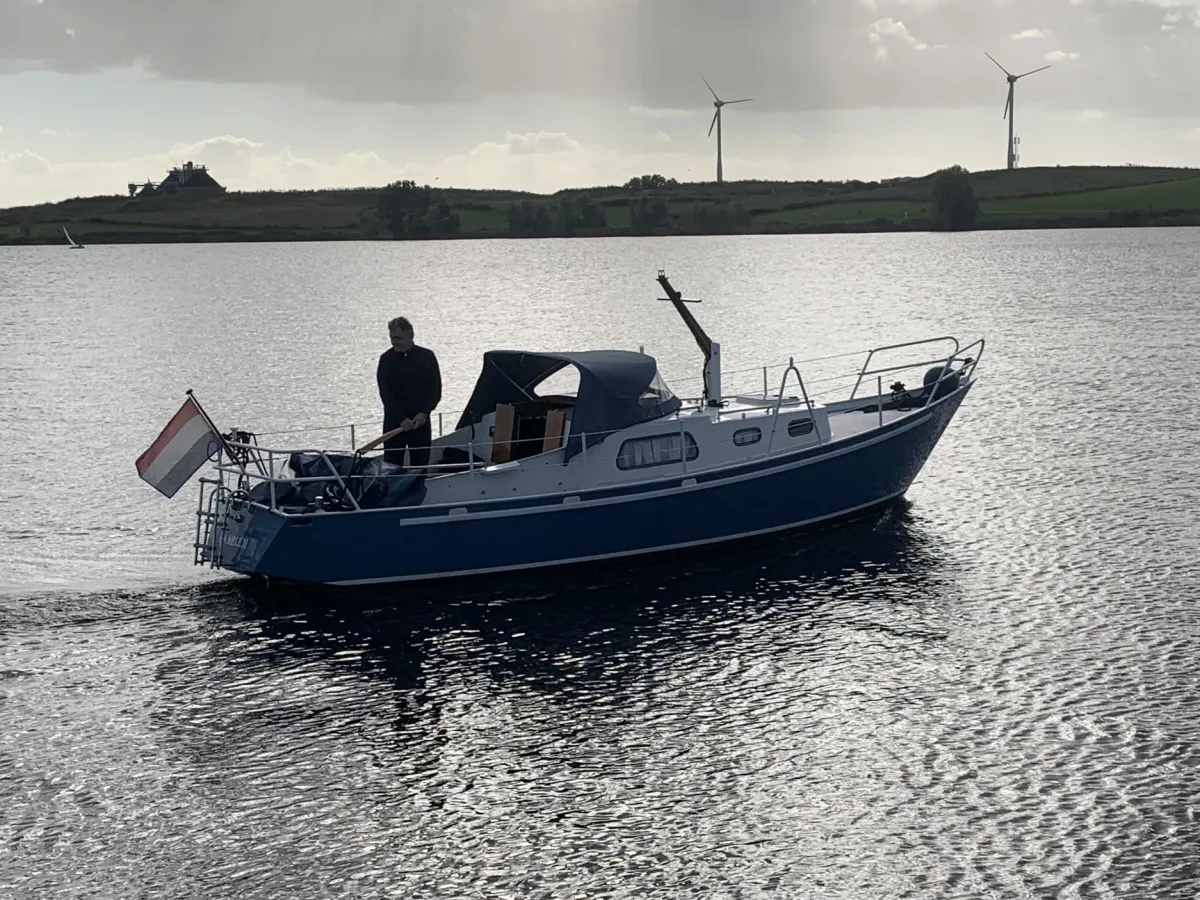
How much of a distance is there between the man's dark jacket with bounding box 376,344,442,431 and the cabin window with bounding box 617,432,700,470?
338 cm

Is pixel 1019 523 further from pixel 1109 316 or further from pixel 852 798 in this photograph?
pixel 1109 316

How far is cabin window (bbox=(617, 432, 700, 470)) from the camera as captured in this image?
24344mm

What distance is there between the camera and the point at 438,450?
25.3 metres

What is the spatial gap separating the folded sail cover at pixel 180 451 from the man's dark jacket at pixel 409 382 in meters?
2.80

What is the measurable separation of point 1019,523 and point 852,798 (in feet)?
43.7

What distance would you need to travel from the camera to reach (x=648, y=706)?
1877cm

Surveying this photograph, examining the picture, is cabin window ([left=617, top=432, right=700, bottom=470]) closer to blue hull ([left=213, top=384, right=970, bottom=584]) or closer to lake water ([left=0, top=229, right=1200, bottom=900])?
blue hull ([left=213, top=384, right=970, bottom=584])

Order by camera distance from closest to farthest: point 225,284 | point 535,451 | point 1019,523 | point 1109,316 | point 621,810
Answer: point 621,810 → point 535,451 → point 1019,523 → point 1109,316 → point 225,284

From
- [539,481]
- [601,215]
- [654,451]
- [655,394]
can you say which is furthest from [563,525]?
[601,215]

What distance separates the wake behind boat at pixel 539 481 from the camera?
2277 cm

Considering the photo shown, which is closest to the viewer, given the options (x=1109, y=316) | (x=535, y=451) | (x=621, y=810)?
(x=621, y=810)

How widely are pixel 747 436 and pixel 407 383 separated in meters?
6.26

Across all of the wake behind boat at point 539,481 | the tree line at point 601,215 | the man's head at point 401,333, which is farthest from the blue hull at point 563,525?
the tree line at point 601,215

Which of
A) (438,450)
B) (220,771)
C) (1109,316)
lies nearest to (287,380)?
(438,450)
